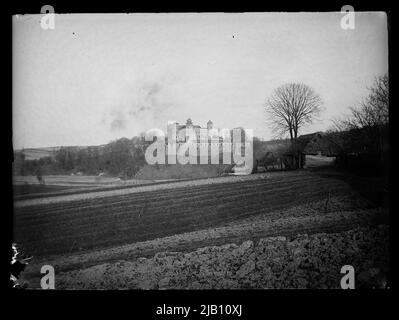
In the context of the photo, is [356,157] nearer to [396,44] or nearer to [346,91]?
[346,91]

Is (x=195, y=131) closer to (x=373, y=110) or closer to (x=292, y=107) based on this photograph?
(x=292, y=107)

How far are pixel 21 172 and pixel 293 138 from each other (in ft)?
13.1

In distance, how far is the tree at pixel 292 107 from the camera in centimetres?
349

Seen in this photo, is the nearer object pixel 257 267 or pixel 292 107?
pixel 257 267

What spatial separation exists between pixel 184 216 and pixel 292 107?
225 centimetres

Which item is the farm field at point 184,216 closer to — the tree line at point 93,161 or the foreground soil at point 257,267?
the foreground soil at point 257,267

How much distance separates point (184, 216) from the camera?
3.55 metres

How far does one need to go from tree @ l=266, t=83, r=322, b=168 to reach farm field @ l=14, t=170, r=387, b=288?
745mm

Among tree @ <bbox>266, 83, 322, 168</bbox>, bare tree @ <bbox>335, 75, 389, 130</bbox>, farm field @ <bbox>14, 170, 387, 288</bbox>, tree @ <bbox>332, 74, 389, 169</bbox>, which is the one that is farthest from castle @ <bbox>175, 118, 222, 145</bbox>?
bare tree @ <bbox>335, 75, 389, 130</bbox>

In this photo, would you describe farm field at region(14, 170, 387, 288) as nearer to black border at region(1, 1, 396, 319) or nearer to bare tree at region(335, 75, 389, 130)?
black border at region(1, 1, 396, 319)

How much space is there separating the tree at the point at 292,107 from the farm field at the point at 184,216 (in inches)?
29.3
